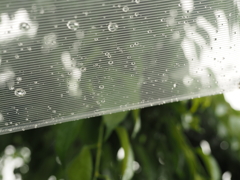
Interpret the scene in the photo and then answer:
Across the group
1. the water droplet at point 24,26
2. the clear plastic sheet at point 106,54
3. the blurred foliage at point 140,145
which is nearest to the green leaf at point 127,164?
the blurred foliage at point 140,145

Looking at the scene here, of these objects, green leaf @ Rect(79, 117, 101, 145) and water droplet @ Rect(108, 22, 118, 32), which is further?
green leaf @ Rect(79, 117, 101, 145)

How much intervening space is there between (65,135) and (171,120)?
205 mm

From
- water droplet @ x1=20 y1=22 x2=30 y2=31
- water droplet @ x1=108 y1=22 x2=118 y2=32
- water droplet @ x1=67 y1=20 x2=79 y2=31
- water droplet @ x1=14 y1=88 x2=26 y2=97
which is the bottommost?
→ water droplet @ x1=14 y1=88 x2=26 y2=97

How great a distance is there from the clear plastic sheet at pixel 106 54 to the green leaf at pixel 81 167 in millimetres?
109

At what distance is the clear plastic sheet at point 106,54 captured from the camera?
0.25 m

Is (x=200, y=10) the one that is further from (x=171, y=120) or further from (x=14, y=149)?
(x=14, y=149)

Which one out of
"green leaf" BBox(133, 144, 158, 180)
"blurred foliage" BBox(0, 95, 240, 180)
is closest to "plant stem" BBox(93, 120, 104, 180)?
"blurred foliage" BBox(0, 95, 240, 180)

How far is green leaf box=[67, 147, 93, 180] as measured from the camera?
1.23 ft

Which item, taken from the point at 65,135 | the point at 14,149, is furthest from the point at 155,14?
the point at 14,149

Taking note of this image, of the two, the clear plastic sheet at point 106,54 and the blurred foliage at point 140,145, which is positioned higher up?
the clear plastic sheet at point 106,54

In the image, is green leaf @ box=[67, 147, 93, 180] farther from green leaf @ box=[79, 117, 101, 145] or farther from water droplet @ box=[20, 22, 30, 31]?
water droplet @ box=[20, 22, 30, 31]

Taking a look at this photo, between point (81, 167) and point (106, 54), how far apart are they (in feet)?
0.59

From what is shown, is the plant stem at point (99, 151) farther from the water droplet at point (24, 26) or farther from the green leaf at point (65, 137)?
the water droplet at point (24, 26)

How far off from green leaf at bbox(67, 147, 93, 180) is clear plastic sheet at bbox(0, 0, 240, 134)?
0.11m
